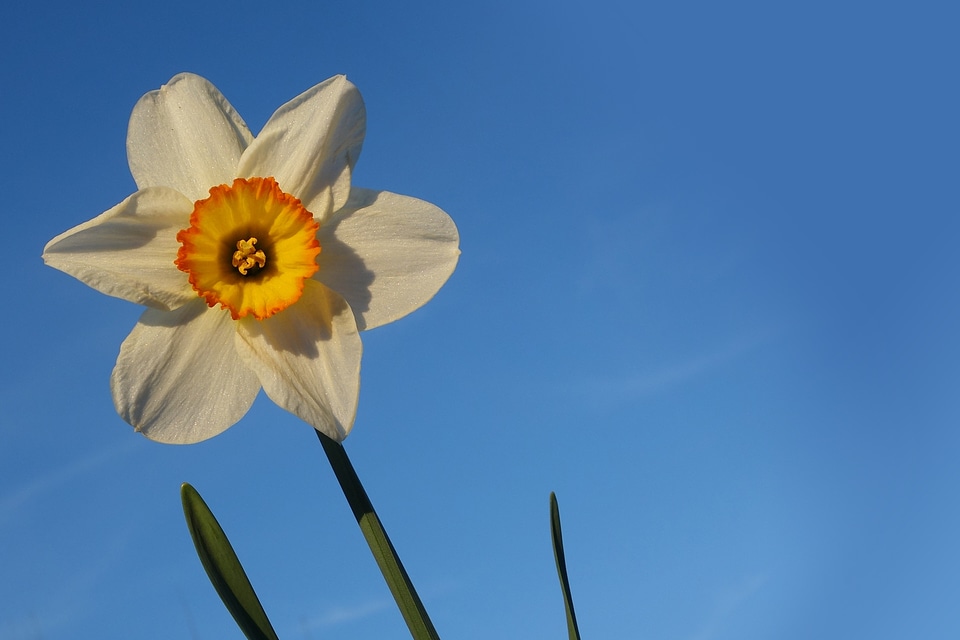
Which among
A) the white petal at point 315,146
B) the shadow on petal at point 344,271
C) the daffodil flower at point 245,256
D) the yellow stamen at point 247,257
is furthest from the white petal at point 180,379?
the white petal at point 315,146

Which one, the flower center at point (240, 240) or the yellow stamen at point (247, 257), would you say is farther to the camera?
the yellow stamen at point (247, 257)

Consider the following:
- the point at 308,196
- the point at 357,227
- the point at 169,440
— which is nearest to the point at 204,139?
the point at 308,196

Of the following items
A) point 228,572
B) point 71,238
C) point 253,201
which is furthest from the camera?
point 253,201

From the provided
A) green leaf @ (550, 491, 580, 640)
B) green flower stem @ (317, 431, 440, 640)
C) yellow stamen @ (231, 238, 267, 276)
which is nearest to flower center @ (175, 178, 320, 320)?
yellow stamen @ (231, 238, 267, 276)

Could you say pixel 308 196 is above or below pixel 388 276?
above

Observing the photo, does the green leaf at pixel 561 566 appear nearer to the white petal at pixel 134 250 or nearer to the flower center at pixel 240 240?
the flower center at pixel 240 240

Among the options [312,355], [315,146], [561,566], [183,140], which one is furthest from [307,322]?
[561,566]

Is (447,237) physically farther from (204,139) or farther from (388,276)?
(204,139)

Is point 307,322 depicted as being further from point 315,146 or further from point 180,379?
point 315,146
